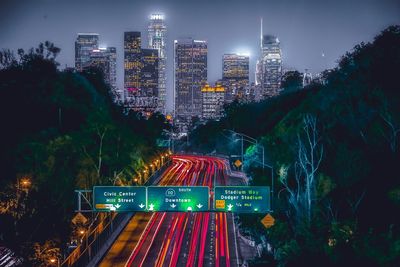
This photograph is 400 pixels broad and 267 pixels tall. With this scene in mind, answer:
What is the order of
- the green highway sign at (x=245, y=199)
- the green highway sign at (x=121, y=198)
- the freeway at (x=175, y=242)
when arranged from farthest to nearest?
the freeway at (x=175, y=242) < the green highway sign at (x=121, y=198) < the green highway sign at (x=245, y=199)

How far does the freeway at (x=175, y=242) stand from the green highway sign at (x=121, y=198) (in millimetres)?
4849

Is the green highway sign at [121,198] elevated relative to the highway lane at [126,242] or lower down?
elevated

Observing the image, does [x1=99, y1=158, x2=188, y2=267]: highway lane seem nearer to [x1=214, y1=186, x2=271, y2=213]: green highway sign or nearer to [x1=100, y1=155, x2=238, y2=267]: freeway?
[x1=100, y1=155, x2=238, y2=267]: freeway

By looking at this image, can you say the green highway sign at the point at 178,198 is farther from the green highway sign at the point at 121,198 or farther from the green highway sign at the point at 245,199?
the green highway sign at the point at 245,199

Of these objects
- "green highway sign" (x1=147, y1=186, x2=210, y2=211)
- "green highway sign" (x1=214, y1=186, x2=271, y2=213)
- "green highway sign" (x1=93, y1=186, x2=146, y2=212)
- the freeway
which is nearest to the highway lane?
the freeway

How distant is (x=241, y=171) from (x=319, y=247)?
68.1 meters

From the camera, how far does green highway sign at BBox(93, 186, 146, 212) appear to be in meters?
38.4

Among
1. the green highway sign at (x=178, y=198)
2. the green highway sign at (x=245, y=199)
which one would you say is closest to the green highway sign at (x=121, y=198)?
the green highway sign at (x=178, y=198)

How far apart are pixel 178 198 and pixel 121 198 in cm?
333

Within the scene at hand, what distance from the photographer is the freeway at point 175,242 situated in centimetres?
4275

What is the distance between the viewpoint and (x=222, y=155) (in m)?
147

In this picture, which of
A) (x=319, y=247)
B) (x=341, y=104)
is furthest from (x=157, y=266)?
(x=341, y=104)

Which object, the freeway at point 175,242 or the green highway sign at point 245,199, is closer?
the green highway sign at point 245,199

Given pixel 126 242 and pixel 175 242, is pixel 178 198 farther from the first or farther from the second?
pixel 126 242
